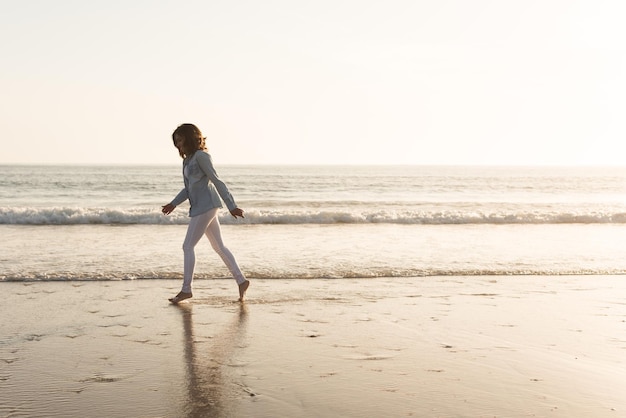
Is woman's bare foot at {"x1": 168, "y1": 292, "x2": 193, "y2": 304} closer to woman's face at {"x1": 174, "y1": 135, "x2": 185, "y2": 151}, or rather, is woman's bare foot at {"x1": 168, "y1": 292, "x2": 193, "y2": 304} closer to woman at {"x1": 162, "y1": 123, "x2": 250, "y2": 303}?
woman at {"x1": 162, "y1": 123, "x2": 250, "y2": 303}

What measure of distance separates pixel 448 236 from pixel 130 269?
8267 millimetres

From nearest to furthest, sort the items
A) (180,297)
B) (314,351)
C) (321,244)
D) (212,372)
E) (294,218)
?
(212,372)
(314,351)
(180,297)
(321,244)
(294,218)

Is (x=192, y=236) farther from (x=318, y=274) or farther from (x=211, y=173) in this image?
(x=318, y=274)

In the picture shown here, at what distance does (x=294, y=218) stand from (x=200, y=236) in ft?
37.8

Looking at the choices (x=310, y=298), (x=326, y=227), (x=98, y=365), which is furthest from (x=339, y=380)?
(x=326, y=227)

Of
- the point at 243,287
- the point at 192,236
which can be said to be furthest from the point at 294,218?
the point at 192,236

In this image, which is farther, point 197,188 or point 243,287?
point 243,287

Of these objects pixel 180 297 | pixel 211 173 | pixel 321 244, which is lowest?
pixel 321 244

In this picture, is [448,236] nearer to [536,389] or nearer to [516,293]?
[516,293]

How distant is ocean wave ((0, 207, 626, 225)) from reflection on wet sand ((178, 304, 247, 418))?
12.2m

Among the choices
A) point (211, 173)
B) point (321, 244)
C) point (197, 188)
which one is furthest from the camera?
point (321, 244)

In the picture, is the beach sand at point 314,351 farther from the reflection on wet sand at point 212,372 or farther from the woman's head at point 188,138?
the woman's head at point 188,138

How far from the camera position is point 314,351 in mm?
5094

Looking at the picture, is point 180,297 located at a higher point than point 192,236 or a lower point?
lower
